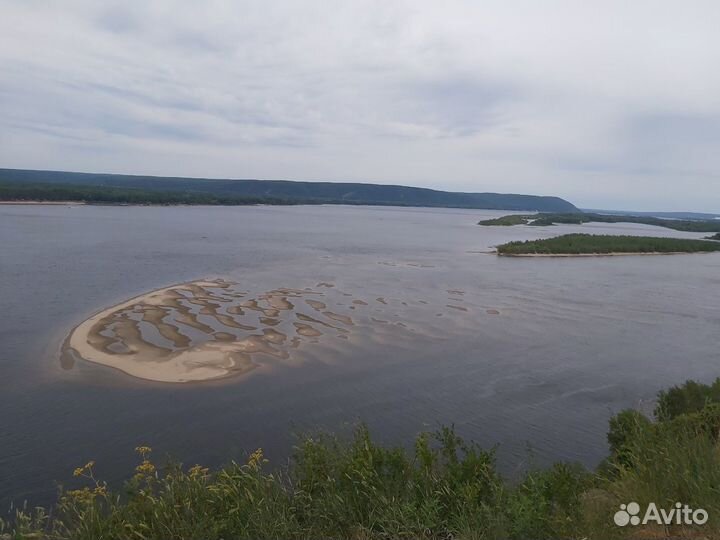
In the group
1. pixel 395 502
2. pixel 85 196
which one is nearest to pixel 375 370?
pixel 395 502

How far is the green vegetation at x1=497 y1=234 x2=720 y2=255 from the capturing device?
3788cm

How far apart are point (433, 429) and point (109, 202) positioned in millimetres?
98695

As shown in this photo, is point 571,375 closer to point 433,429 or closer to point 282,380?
point 433,429

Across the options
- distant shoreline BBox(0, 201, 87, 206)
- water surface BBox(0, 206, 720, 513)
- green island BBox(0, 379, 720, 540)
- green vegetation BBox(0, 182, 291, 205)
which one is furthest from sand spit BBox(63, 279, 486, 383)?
green vegetation BBox(0, 182, 291, 205)

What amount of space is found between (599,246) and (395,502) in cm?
4073

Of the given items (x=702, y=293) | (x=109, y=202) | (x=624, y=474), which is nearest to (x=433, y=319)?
(x=624, y=474)

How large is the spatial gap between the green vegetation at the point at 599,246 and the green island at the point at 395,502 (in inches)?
1324

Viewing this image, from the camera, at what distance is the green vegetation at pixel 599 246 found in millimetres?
37875

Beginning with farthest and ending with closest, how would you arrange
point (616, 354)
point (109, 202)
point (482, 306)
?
point (109, 202) → point (482, 306) → point (616, 354)

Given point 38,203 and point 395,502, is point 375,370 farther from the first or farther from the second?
point 38,203

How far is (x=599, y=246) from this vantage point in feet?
132

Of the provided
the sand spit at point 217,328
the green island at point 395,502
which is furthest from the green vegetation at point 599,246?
the green island at point 395,502

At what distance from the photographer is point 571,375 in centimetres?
1158

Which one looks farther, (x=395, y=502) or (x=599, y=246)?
(x=599, y=246)
